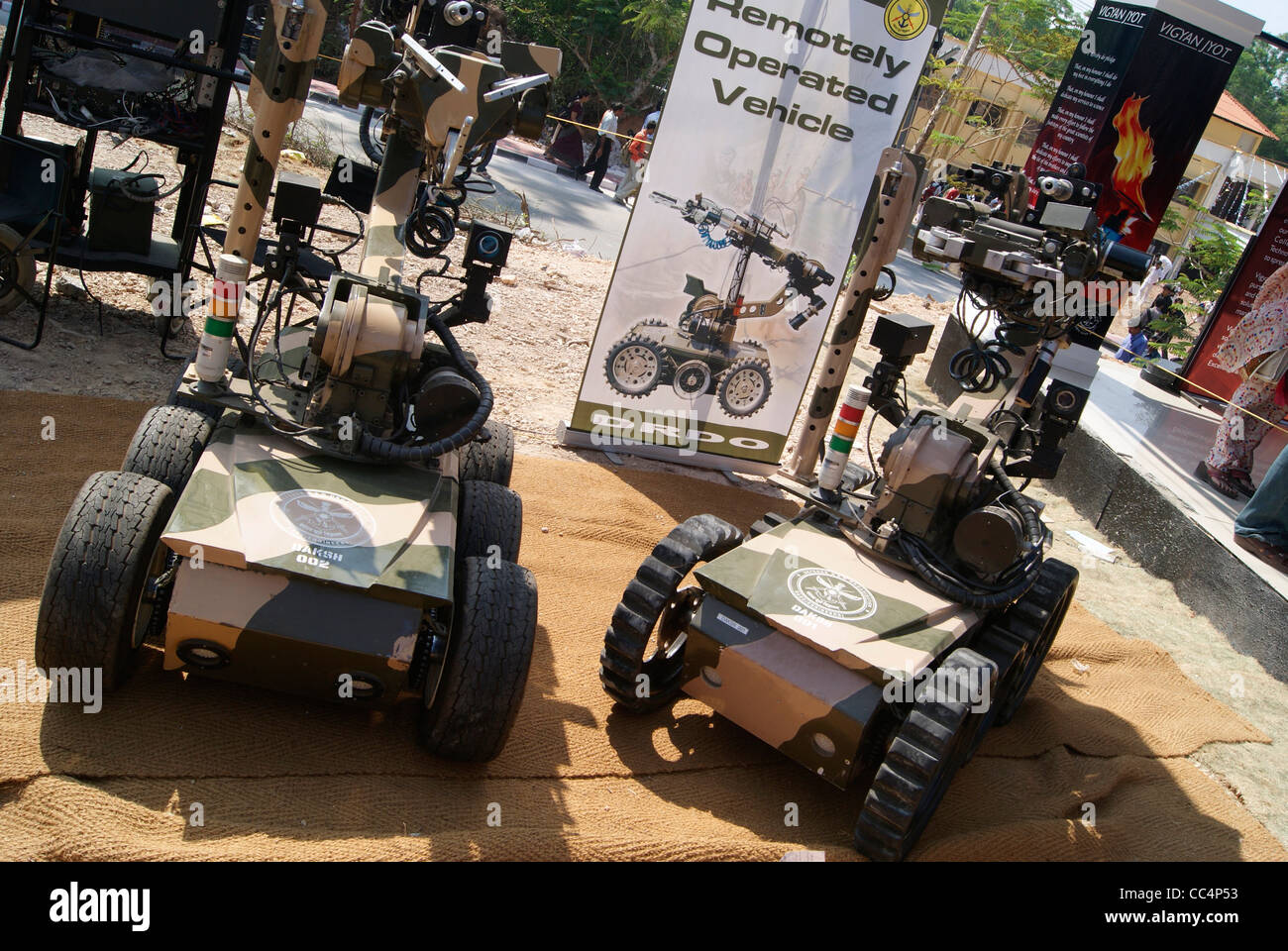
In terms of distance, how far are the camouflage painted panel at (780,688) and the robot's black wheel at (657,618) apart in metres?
0.21

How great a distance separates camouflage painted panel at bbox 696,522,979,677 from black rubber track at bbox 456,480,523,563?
939 mm

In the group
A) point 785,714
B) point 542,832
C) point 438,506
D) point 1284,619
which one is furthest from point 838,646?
point 1284,619

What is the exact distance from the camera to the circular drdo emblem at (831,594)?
16.2 feet

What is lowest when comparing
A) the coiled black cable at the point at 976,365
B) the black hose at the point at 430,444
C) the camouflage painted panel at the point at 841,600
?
the camouflage painted panel at the point at 841,600

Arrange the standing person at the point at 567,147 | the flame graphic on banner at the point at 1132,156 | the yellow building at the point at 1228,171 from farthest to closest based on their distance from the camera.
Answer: the yellow building at the point at 1228,171
the standing person at the point at 567,147
the flame graphic on banner at the point at 1132,156

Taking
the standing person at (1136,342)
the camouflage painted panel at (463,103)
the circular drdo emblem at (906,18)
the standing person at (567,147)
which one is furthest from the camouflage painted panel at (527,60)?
the standing person at (567,147)

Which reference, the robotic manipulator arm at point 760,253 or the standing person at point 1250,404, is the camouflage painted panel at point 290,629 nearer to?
the robotic manipulator arm at point 760,253

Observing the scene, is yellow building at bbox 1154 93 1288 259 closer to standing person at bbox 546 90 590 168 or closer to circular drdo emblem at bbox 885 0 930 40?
standing person at bbox 546 90 590 168

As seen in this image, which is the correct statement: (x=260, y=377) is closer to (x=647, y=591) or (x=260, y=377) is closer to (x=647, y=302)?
(x=647, y=591)

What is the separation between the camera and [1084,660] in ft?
24.0

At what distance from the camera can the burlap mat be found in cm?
391
